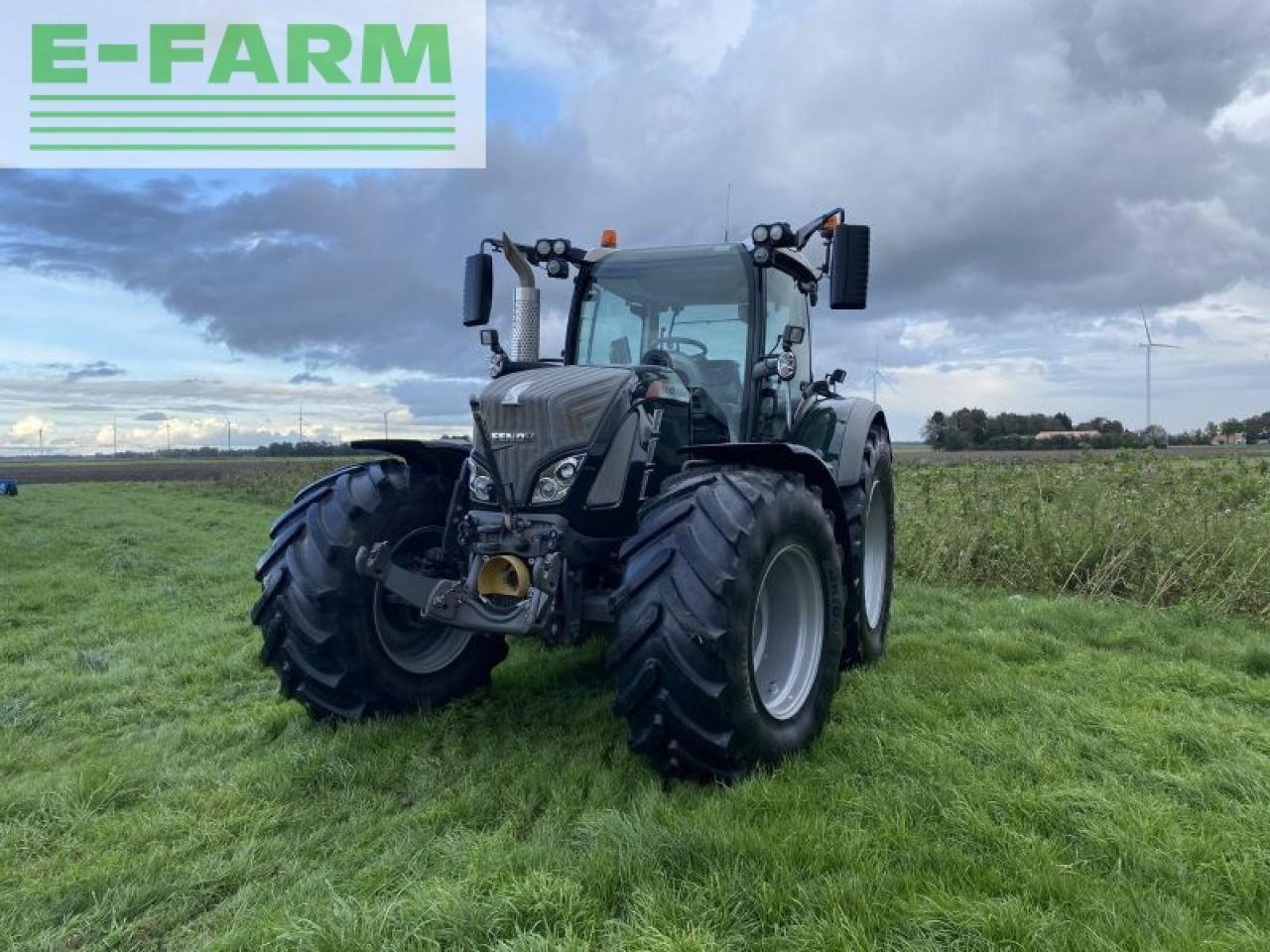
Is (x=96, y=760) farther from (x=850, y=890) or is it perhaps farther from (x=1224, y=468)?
(x=1224, y=468)

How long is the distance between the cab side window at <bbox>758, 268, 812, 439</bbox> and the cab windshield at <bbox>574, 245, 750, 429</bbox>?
0.53 feet

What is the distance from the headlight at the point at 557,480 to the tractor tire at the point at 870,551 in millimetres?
1514

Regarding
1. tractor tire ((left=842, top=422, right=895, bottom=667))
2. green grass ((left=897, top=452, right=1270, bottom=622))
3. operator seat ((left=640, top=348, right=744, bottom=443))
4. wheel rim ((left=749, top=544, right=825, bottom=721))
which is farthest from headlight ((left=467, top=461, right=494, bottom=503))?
green grass ((left=897, top=452, right=1270, bottom=622))

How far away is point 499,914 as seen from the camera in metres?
2.39

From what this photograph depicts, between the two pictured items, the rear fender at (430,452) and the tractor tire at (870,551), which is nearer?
the rear fender at (430,452)

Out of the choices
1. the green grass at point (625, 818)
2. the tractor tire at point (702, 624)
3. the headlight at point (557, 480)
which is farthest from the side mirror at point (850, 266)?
the green grass at point (625, 818)

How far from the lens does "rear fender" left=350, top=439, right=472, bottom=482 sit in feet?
14.0

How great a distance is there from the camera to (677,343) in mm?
4605

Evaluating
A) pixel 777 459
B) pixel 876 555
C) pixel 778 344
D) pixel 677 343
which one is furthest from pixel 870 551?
pixel 777 459

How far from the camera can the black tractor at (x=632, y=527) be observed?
3.12 m

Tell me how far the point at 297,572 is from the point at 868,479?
3149 millimetres

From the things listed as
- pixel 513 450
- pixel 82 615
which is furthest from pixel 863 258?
pixel 82 615

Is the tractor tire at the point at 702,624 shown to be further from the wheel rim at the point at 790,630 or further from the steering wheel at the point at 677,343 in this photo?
the steering wheel at the point at 677,343

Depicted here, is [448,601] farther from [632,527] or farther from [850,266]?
[850,266]
